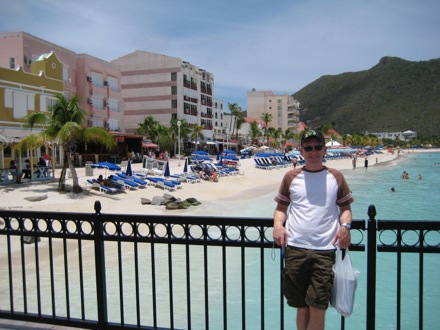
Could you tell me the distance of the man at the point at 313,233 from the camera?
328 cm

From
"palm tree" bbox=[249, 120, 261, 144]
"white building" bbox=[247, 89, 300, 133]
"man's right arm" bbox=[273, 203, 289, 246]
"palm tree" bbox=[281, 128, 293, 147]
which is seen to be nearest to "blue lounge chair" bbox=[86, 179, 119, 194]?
"man's right arm" bbox=[273, 203, 289, 246]

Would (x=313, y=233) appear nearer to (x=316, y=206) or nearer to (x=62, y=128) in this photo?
(x=316, y=206)

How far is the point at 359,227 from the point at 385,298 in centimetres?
731

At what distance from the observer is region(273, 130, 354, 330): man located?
3281mm

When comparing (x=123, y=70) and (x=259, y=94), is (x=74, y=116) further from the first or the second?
(x=259, y=94)

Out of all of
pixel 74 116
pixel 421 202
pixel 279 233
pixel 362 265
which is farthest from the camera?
pixel 421 202

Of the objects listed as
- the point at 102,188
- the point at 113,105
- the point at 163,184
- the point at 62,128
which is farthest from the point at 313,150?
the point at 113,105

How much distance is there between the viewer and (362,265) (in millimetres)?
11812

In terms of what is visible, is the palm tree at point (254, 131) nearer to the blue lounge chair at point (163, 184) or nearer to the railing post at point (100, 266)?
the blue lounge chair at point (163, 184)

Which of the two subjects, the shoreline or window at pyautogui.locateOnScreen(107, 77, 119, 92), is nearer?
the shoreline

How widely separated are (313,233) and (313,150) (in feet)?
2.32

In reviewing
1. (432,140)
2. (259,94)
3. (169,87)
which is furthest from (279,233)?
(432,140)

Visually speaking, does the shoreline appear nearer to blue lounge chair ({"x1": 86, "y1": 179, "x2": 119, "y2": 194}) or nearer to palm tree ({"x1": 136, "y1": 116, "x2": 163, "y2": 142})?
blue lounge chair ({"x1": 86, "y1": 179, "x2": 119, "y2": 194})

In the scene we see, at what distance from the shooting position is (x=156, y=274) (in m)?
10.6
